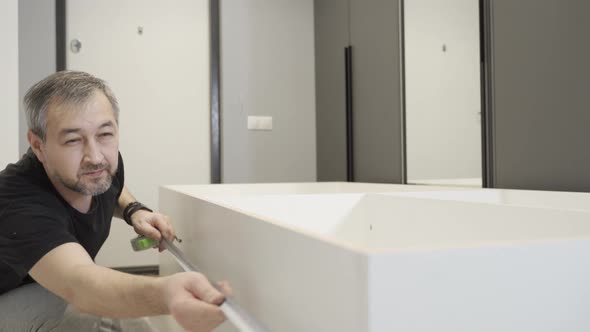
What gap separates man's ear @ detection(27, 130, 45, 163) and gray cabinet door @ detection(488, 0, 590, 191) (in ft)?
5.01

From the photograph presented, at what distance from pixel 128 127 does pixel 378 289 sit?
311 cm

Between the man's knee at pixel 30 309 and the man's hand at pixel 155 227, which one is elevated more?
the man's hand at pixel 155 227

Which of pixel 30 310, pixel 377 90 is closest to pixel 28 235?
pixel 30 310

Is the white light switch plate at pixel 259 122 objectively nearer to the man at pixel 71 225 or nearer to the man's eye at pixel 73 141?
the man at pixel 71 225

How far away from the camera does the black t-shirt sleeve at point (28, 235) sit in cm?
106

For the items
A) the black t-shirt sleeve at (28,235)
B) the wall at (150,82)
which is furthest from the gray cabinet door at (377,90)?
the black t-shirt sleeve at (28,235)

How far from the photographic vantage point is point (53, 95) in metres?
1.28

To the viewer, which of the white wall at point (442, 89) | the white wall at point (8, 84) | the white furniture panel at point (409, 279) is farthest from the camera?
the white wall at point (8, 84)

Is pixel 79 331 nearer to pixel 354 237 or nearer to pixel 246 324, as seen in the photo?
pixel 354 237

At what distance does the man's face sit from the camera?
1262mm

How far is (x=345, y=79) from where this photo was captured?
3301mm

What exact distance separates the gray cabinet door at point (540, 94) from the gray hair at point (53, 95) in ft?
4.57

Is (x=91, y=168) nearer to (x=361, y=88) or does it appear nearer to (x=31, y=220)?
(x=31, y=220)

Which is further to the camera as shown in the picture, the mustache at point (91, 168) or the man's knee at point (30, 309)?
the man's knee at point (30, 309)
